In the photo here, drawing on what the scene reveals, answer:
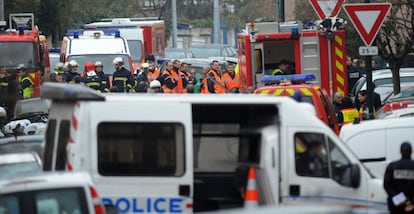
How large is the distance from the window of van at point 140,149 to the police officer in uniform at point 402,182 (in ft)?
7.02

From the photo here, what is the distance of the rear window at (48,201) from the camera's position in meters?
8.70

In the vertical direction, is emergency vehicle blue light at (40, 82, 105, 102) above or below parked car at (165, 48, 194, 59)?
above

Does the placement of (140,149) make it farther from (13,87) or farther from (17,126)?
(13,87)

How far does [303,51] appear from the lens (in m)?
21.2

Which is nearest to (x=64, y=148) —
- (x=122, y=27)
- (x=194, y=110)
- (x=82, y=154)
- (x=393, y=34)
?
(x=82, y=154)

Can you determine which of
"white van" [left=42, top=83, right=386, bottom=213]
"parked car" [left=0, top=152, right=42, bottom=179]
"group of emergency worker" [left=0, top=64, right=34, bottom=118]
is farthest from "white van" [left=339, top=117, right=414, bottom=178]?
"group of emergency worker" [left=0, top=64, right=34, bottom=118]

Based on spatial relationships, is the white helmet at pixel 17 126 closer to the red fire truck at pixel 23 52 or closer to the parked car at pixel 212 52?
the red fire truck at pixel 23 52

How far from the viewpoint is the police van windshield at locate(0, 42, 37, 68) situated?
97.0 ft

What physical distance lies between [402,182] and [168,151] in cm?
242

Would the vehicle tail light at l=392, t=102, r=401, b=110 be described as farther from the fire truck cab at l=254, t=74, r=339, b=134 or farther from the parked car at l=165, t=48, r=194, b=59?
the parked car at l=165, t=48, r=194, b=59

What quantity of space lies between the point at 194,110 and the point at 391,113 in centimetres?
594

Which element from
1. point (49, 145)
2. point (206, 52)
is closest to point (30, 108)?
point (49, 145)

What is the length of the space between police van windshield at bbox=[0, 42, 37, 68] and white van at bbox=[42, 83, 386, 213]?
18.4m

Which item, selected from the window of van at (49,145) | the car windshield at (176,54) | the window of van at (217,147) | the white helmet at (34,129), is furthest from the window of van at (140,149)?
the car windshield at (176,54)
